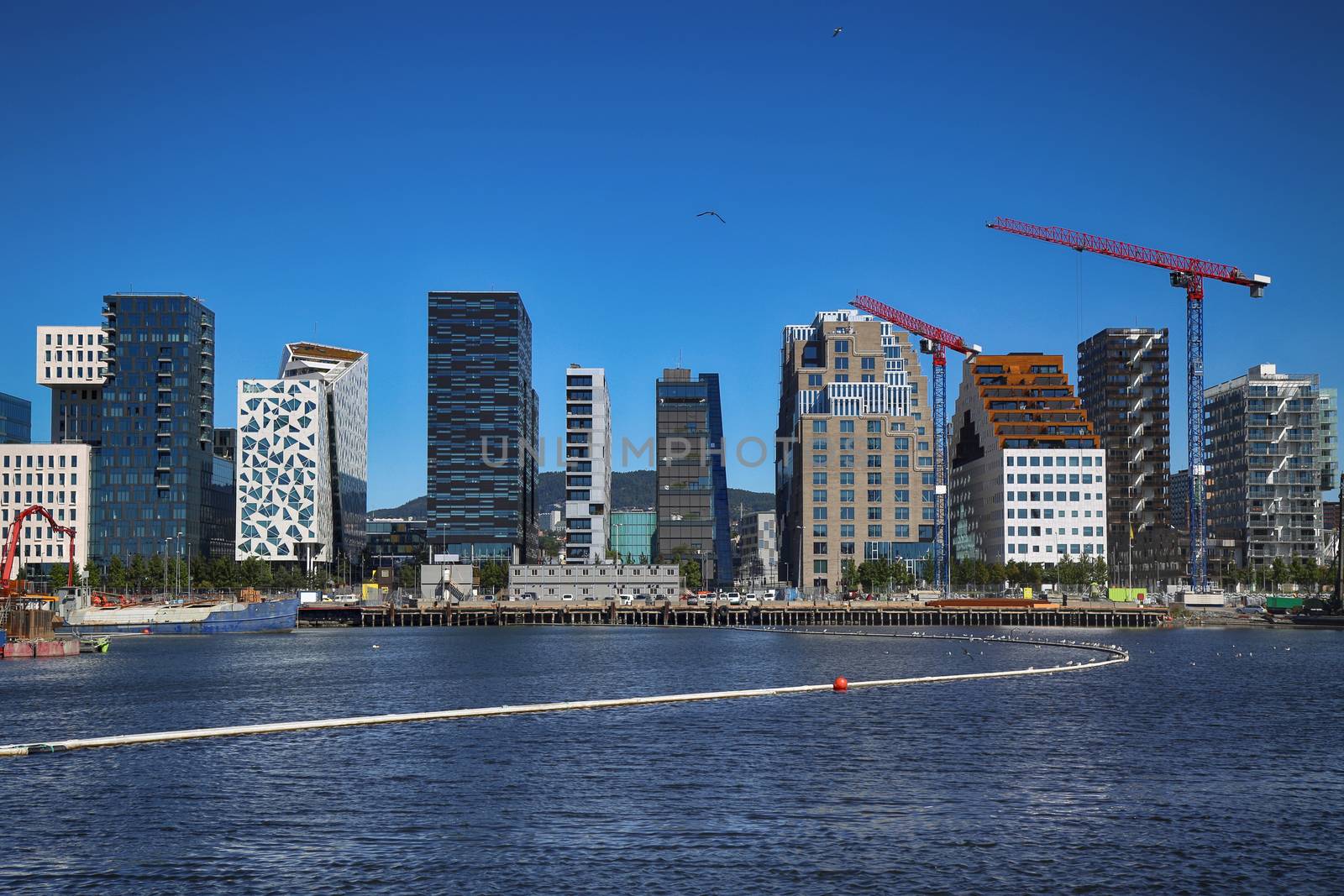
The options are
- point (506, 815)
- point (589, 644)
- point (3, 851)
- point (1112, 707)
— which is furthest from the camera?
point (589, 644)

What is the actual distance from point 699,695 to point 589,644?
8108 cm

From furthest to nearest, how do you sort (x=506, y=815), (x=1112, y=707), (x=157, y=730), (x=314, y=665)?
(x=314, y=665)
(x=1112, y=707)
(x=157, y=730)
(x=506, y=815)

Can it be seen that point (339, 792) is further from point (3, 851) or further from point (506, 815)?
point (3, 851)

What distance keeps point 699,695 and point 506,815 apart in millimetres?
44606

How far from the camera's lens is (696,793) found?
56875 millimetres

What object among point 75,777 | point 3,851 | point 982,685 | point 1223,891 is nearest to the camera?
point 1223,891

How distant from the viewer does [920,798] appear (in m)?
55.3

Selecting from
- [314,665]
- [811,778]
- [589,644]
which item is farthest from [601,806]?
[589,644]

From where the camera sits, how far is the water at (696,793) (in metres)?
43.4

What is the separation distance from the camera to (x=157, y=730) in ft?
259

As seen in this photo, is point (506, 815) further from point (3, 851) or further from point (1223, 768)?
point (1223, 768)

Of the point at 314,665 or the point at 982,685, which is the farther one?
the point at 314,665

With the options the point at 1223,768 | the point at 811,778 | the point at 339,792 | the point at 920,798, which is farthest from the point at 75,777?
the point at 1223,768

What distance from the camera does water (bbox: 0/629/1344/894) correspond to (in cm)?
4338
